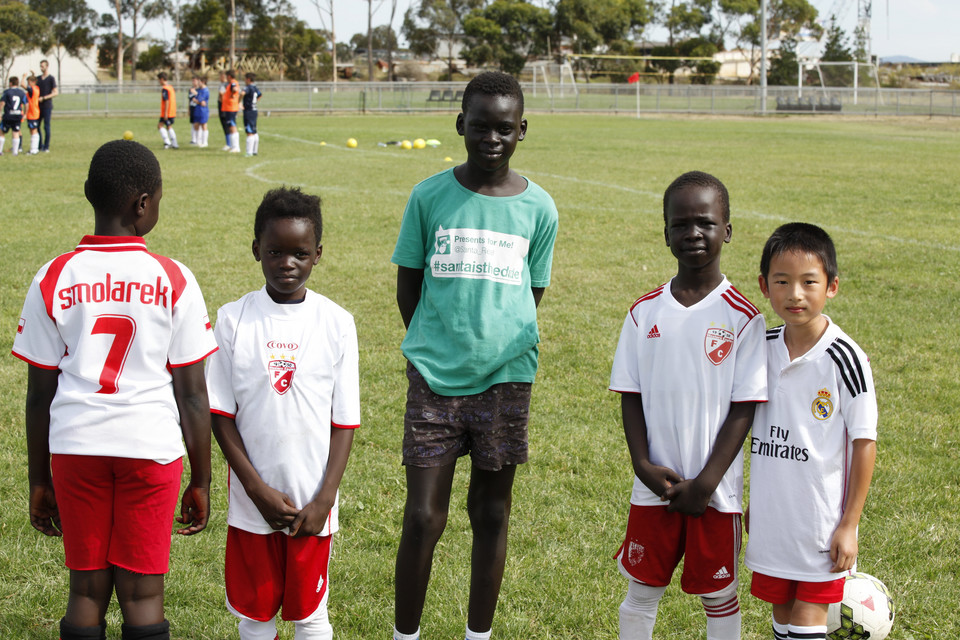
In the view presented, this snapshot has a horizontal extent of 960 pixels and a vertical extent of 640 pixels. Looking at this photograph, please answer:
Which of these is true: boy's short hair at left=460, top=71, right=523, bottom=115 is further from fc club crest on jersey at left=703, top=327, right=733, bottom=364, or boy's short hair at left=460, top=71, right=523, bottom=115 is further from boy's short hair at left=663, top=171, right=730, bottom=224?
fc club crest on jersey at left=703, top=327, right=733, bottom=364

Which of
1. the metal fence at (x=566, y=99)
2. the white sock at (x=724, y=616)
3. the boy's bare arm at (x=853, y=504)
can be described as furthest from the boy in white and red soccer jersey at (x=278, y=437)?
the metal fence at (x=566, y=99)

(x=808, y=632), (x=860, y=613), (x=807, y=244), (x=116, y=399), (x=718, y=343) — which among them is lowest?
(x=860, y=613)

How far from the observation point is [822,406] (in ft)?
8.36

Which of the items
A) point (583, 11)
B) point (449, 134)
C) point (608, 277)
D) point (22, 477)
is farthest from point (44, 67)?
point (583, 11)

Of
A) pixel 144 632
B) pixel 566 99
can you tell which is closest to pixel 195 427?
pixel 144 632

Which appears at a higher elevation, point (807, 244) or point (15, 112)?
point (15, 112)

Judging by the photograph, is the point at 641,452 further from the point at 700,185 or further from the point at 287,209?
the point at 287,209

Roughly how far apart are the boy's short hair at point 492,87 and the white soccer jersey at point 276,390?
0.87m

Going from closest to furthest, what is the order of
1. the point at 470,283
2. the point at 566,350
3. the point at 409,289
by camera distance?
1. the point at 470,283
2. the point at 409,289
3. the point at 566,350

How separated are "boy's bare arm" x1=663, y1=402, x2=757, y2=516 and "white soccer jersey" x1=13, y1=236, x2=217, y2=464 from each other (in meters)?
1.48

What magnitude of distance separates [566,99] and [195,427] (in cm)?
4385

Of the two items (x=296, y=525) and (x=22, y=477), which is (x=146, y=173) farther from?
(x=22, y=477)

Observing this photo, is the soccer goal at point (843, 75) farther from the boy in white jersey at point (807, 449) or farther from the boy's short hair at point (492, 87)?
the boy in white jersey at point (807, 449)

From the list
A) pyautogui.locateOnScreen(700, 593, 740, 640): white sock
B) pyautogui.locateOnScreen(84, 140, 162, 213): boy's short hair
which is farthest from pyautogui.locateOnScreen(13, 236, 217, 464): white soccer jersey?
pyautogui.locateOnScreen(700, 593, 740, 640): white sock
